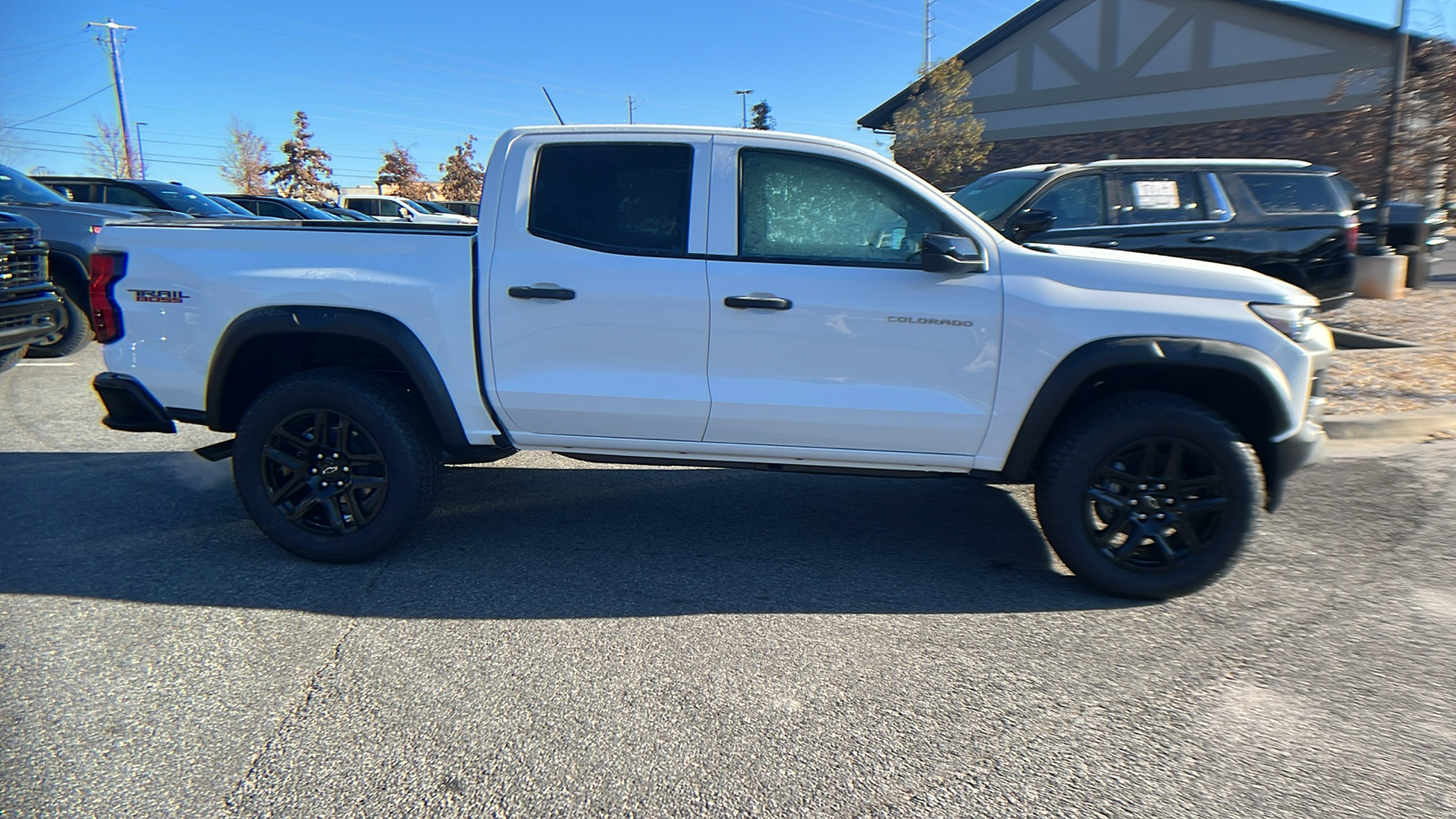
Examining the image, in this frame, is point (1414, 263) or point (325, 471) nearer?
point (325, 471)

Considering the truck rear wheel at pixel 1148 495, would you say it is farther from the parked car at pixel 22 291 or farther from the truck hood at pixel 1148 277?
the parked car at pixel 22 291

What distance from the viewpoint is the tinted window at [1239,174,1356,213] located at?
7.76m

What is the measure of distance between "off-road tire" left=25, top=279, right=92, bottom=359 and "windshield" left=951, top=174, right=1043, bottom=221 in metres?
8.57

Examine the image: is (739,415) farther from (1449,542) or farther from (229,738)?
(1449,542)

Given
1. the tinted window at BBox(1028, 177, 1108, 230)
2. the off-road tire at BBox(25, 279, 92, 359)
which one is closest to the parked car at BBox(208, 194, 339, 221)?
the off-road tire at BBox(25, 279, 92, 359)

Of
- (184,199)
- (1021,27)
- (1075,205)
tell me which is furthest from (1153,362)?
(1021,27)

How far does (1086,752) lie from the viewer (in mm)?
2635

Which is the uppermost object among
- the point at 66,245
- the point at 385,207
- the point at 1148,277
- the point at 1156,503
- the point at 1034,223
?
the point at 385,207

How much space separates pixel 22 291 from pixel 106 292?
397cm

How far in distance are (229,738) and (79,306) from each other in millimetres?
8032

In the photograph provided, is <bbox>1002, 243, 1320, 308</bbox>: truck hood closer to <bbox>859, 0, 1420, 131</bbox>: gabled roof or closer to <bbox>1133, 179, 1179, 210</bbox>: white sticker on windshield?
<bbox>1133, 179, 1179, 210</bbox>: white sticker on windshield

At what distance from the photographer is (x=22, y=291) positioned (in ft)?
22.4

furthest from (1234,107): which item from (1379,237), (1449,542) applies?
(1449,542)

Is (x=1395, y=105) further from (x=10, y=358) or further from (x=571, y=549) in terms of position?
(x=10, y=358)
